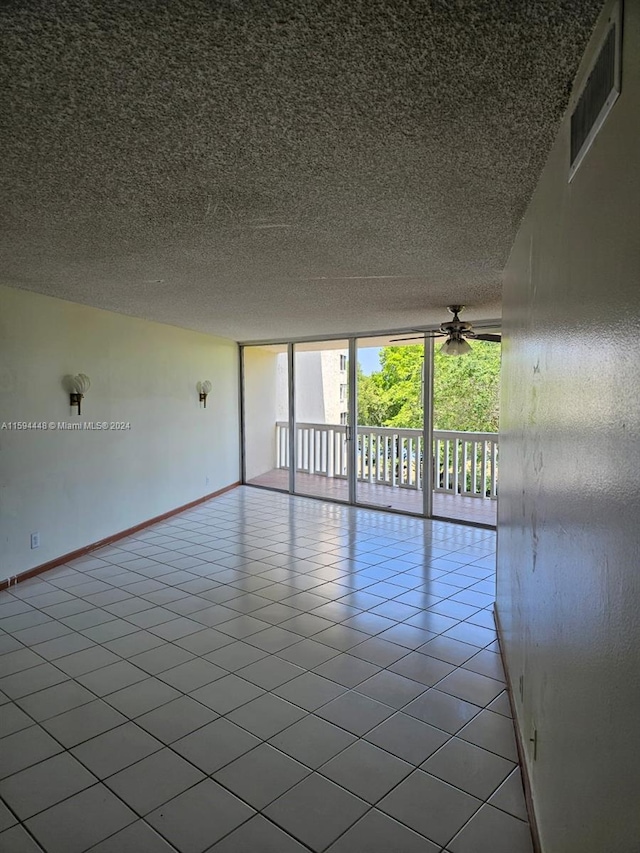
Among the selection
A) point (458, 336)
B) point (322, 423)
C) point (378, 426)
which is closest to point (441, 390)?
point (378, 426)

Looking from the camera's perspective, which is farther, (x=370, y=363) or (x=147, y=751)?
(x=370, y=363)

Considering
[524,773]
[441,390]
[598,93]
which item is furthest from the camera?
[441,390]

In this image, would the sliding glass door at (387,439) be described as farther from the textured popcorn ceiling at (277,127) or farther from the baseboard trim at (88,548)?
the textured popcorn ceiling at (277,127)

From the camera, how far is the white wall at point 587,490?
86 cm

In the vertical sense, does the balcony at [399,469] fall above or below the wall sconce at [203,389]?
below

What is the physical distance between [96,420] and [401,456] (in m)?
4.37

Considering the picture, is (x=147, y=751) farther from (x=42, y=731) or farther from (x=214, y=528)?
(x=214, y=528)

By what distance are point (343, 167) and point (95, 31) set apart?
0.90 metres

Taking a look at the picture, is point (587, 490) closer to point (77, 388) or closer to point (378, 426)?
point (77, 388)

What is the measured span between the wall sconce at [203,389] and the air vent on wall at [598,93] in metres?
5.78

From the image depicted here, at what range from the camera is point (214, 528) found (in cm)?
570

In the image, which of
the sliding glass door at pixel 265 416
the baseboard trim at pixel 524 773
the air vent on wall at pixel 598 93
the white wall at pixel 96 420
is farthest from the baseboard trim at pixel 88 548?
the air vent on wall at pixel 598 93

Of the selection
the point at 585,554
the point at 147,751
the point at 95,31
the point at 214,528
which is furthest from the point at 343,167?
the point at 214,528

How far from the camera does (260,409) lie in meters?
8.70
